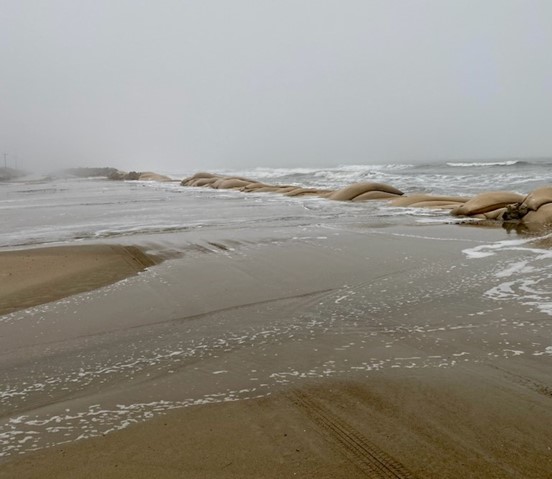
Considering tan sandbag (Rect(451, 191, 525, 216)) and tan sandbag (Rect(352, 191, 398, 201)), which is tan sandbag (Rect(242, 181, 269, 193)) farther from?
tan sandbag (Rect(451, 191, 525, 216))

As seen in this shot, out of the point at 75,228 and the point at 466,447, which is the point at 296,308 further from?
the point at 75,228

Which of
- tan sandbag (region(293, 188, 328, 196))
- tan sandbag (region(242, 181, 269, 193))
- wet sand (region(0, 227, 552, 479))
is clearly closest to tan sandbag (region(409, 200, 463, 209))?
tan sandbag (region(293, 188, 328, 196))

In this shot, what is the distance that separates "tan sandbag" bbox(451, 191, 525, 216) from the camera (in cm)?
1166

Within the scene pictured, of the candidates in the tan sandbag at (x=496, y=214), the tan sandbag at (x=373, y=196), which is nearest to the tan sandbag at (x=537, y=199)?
the tan sandbag at (x=496, y=214)

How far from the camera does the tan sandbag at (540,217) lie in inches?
387

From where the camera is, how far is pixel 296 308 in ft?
13.9

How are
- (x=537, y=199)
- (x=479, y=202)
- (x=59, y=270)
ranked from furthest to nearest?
1. (x=479, y=202)
2. (x=537, y=199)
3. (x=59, y=270)

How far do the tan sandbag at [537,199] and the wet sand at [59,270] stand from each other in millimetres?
8483

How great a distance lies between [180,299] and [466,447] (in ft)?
10.3

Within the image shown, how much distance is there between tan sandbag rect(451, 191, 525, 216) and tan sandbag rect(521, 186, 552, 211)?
0.77 meters

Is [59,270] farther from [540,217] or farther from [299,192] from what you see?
[299,192]

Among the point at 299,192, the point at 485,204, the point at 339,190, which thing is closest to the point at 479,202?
the point at 485,204

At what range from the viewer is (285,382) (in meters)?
2.74

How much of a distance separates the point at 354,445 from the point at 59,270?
16.9ft
